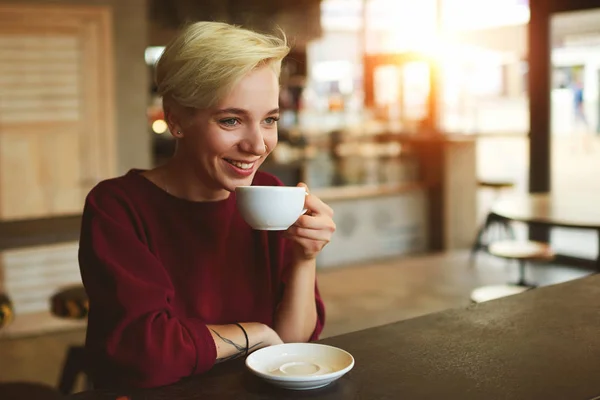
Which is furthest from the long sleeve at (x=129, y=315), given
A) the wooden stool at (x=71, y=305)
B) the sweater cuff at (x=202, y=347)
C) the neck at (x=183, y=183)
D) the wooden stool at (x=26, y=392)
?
the wooden stool at (x=71, y=305)

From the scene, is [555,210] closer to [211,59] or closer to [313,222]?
[313,222]

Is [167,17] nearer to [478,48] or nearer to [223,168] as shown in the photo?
[478,48]

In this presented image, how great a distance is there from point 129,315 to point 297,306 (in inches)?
15.9

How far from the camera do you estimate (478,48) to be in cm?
757

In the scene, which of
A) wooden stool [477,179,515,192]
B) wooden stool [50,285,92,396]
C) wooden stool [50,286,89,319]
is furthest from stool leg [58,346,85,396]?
wooden stool [477,179,515,192]

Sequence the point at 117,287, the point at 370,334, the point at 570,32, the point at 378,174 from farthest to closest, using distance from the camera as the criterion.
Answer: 1. the point at 378,174
2. the point at 570,32
3. the point at 370,334
4. the point at 117,287

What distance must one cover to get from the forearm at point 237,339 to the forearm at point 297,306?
129mm

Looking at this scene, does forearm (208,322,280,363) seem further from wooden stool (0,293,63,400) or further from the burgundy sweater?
wooden stool (0,293,63,400)

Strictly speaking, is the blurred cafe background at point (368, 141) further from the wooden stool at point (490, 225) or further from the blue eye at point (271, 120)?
the blue eye at point (271, 120)

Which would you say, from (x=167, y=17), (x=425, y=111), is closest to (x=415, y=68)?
(x=425, y=111)

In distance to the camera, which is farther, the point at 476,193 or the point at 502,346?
the point at 476,193

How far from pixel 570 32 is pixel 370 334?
18.1 ft

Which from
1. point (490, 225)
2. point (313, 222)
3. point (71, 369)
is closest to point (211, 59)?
point (313, 222)

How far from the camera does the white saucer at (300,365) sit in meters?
1.10
